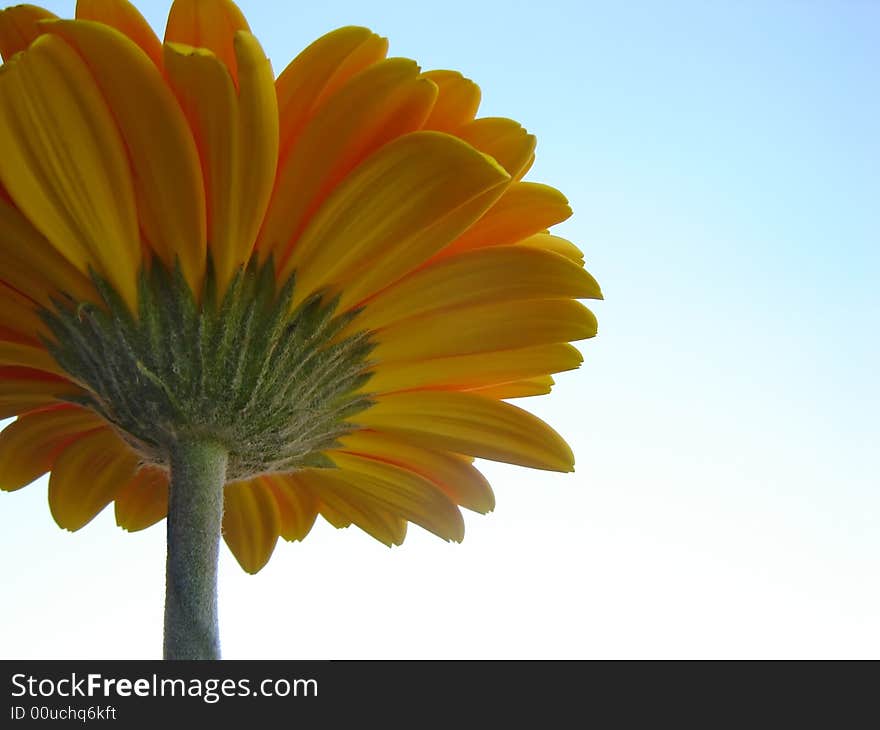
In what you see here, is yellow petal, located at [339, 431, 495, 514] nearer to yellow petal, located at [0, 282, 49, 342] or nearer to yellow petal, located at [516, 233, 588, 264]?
yellow petal, located at [516, 233, 588, 264]

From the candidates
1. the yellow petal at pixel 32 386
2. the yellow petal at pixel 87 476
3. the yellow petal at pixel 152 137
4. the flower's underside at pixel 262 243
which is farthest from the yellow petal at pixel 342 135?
the yellow petal at pixel 87 476

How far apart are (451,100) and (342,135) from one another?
0.62 ft

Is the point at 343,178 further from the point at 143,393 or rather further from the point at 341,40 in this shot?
the point at 143,393

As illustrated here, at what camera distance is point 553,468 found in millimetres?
1598

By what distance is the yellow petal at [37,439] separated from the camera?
167 centimetres

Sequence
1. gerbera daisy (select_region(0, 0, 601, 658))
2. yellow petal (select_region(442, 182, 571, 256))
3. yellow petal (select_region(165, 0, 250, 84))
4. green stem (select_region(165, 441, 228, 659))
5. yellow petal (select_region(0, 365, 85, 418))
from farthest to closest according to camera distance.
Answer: yellow petal (select_region(0, 365, 85, 418)), yellow petal (select_region(442, 182, 571, 256)), yellow petal (select_region(165, 0, 250, 84)), gerbera daisy (select_region(0, 0, 601, 658)), green stem (select_region(165, 441, 228, 659))

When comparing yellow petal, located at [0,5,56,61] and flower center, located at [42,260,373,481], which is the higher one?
yellow petal, located at [0,5,56,61]

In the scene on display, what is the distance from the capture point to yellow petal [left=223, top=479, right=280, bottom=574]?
1.80 metres

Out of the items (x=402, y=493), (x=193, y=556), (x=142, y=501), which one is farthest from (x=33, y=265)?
(x=402, y=493)

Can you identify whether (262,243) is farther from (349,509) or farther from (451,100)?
(349,509)

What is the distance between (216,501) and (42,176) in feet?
1.52

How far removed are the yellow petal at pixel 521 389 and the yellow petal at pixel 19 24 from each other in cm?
83

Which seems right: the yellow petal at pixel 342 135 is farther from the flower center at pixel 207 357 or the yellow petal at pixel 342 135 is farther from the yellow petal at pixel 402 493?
the yellow petal at pixel 402 493

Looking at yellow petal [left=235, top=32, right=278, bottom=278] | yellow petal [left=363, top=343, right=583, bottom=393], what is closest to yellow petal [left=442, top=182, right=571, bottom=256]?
yellow petal [left=363, top=343, right=583, bottom=393]
